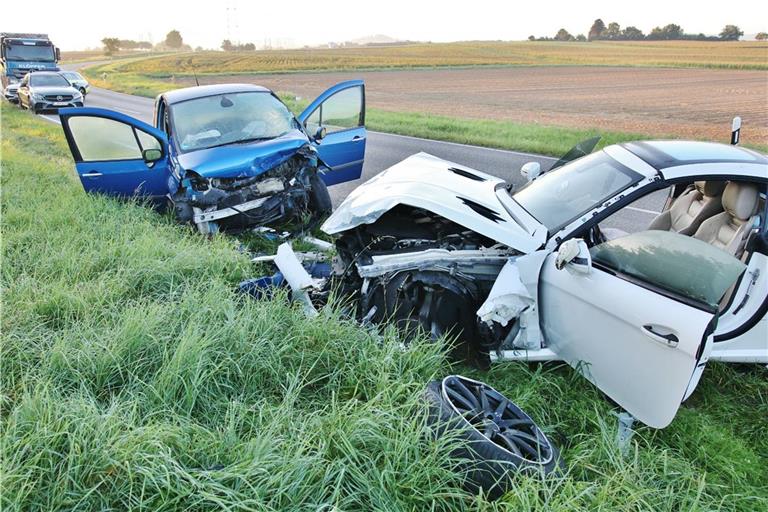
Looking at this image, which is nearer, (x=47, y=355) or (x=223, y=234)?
(x=47, y=355)

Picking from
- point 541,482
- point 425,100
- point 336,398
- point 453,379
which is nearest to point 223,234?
point 336,398

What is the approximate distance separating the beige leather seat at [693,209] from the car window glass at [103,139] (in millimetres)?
5319

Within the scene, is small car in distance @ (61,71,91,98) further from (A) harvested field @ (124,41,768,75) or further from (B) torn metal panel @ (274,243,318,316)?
(B) torn metal panel @ (274,243,318,316)

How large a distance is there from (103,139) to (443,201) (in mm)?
4120

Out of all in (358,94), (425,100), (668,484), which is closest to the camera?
(668,484)

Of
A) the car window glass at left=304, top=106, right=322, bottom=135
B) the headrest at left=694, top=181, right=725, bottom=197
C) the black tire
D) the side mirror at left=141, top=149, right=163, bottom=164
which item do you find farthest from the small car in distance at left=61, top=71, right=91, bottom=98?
the headrest at left=694, top=181, right=725, bottom=197

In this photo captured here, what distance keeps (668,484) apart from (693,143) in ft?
7.59

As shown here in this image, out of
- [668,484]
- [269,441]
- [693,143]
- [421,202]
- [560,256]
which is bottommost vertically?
[668,484]

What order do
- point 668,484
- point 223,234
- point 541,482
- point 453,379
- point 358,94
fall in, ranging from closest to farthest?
1. point 541,482
2. point 668,484
3. point 453,379
4. point 223,234
5. point 358,94

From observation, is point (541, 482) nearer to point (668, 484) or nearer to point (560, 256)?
point (668, 484)

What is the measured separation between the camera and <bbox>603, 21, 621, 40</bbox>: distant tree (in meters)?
88.4

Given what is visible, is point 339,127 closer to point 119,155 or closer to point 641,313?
point 119,155

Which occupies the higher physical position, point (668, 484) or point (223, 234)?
point (223, 234)

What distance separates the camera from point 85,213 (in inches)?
207
